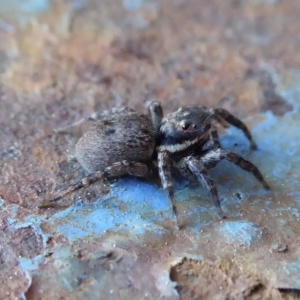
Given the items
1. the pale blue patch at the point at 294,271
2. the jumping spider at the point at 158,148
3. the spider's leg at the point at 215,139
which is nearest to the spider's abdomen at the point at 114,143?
the jumping spider at the point at 158,148

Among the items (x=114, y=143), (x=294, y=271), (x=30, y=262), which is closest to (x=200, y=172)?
(x=114, y=143)

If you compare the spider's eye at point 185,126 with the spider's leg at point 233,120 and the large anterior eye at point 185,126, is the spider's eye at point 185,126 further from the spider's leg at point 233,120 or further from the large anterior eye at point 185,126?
the spider's leg at point 233,120

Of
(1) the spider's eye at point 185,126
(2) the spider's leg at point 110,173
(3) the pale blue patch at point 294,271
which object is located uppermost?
(1) the spider's eye at point 185,126

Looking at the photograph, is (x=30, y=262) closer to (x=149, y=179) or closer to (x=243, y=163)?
(x=149, y=179)

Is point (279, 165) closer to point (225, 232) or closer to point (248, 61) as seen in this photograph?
point (225, 232)

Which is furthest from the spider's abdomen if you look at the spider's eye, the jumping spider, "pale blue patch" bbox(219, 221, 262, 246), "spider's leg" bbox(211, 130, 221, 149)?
"pale blue patch" bbox(219, 221, 262, 246)

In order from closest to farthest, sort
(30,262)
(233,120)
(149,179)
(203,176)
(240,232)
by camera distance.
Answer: (30,262)
(240,232)
(203,176)
(149,179)
(233,120)

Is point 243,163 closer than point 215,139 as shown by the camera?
Yes

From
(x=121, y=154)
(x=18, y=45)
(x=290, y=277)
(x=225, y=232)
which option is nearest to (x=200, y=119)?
(x=121, y=154)
